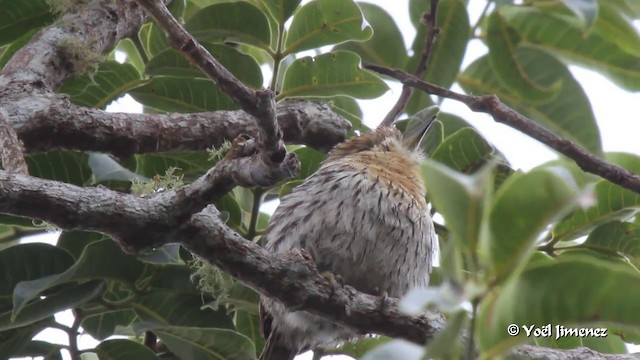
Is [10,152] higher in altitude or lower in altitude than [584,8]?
lower

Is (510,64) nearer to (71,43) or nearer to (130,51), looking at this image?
(71,43)

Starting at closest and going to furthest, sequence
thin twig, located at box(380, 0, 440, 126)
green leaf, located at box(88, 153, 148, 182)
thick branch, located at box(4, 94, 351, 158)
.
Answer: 1. green leaf, located at box(88, 153, 148, 182)
2. thick branch, located at box(4, 94, 351, 158)
3. thin twig, located at box(380, 0, 440, 126)

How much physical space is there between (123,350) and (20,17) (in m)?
1.41

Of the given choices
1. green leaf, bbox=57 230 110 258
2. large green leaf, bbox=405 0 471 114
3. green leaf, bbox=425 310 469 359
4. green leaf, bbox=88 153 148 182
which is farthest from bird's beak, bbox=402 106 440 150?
green leaf, bbox=425 310 469 359

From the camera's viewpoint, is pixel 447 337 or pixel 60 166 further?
pixel 60 166

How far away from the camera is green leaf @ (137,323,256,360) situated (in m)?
3.06

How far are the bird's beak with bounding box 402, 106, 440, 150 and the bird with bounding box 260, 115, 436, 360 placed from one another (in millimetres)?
40

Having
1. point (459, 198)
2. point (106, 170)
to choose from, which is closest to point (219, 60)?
point (106, 170)

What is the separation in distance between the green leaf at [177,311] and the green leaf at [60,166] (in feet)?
1.66

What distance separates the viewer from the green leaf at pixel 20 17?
3643 millimetres

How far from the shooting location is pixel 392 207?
12.8 feet

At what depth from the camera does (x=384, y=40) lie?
4121 millimetres

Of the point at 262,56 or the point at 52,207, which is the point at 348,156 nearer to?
the point at 262,56

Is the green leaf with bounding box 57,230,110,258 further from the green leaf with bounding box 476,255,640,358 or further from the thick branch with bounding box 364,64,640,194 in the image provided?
the green leaf with bounding box 476,255,640,358
